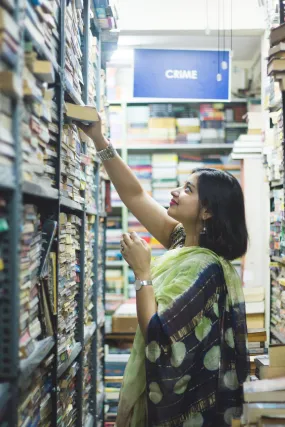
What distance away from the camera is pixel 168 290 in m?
2.00

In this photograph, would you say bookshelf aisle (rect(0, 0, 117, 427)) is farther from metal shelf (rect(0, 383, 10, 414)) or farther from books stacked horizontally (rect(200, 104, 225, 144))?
books stacked horizontally (rect(200, 104, 225, 144))

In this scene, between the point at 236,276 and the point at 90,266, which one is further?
the point at 90,266

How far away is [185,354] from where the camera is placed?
76.8 inches

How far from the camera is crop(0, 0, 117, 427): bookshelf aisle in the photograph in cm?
128

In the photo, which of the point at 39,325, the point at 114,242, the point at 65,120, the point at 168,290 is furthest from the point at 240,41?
the point at 39,325

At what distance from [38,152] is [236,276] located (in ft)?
3.15

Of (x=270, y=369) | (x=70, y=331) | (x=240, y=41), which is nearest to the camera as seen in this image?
(x=270, y=369)

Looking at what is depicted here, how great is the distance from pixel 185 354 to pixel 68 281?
0.61 metres

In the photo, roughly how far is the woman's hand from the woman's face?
0.83ft

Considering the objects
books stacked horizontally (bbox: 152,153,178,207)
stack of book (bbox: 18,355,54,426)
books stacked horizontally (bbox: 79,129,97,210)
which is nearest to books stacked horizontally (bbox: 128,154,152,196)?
books stacked horizontally (bbox: 152,153,178,207)

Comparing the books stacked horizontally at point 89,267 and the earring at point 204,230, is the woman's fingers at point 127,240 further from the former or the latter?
the books stacked horizontally at point 89,267

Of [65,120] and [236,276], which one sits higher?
[65,120]

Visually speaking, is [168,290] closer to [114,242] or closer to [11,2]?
[11,2]

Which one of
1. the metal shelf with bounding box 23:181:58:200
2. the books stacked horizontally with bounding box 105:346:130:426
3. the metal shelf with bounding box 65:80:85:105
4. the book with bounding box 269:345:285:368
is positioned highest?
the metal shelf with bounding box 65:80:85:105
